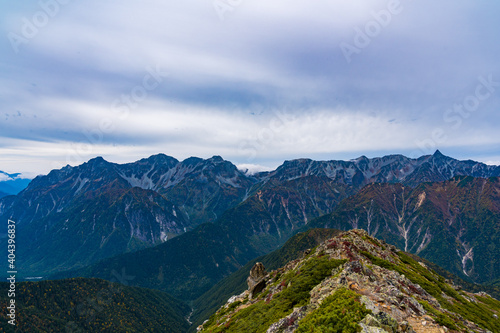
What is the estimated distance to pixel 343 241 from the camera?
362 ft

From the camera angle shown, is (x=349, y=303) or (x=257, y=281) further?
(x=257, y=281)

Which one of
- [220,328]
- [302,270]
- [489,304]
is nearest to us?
[220,328]

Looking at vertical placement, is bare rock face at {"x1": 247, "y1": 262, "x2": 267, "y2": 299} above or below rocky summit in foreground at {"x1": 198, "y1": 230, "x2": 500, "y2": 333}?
below

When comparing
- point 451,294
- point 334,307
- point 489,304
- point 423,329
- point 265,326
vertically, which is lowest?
point 489,304

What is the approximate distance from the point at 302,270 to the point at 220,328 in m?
35.5

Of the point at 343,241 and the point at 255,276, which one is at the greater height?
the point at 343,241

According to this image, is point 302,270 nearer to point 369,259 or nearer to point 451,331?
point 369,259

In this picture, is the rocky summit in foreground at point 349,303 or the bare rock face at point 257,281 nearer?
the rocky summit in foreground at point 349,303

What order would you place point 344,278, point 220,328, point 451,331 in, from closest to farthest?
point 451,331, point 344,278, point 220,328

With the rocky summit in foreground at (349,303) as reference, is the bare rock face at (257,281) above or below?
below

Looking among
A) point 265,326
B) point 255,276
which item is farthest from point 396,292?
point 255,276

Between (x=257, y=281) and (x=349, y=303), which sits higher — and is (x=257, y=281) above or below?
below

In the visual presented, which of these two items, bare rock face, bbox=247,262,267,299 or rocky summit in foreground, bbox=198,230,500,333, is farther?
bare rock face, bbox=247,262,267,299

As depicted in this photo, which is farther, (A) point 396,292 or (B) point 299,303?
(B) point 299,303
